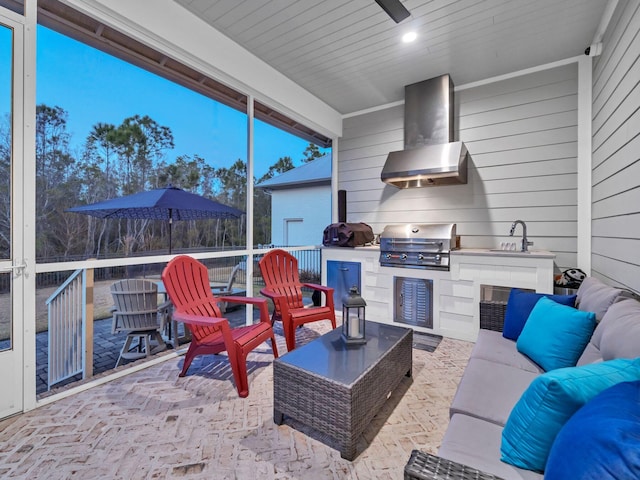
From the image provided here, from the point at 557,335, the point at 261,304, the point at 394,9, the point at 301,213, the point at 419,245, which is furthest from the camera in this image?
the point at 301,213

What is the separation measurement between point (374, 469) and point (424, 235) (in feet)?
8.54

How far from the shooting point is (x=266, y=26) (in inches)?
116

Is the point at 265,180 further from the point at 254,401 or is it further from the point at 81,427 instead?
the point at 81,427

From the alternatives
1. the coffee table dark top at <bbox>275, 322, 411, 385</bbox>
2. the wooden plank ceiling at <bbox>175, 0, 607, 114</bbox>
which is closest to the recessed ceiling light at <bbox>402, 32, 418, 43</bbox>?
the wooden plank ceiling at <bbox>175, 0, 607, 114</bbox>

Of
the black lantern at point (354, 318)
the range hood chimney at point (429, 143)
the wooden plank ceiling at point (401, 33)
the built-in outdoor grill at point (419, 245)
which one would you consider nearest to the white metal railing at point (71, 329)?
the black lantern at point (354, 318)

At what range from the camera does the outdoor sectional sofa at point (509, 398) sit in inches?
28.6

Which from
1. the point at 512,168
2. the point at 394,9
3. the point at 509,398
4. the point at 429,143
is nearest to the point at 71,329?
the point at 509,398

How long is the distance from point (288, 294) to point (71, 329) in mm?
1945

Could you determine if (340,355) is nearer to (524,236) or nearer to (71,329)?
(71,329)

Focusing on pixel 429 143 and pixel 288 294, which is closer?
pixel 288 294

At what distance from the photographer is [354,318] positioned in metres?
2.23

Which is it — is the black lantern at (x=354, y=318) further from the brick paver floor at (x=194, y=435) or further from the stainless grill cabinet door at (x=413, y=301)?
the stainless grill cabinet door at (x=413, y=301)

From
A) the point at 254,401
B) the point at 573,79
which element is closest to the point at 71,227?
the point at 254,401

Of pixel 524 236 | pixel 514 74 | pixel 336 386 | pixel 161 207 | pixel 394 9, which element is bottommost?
pixel 336 386
